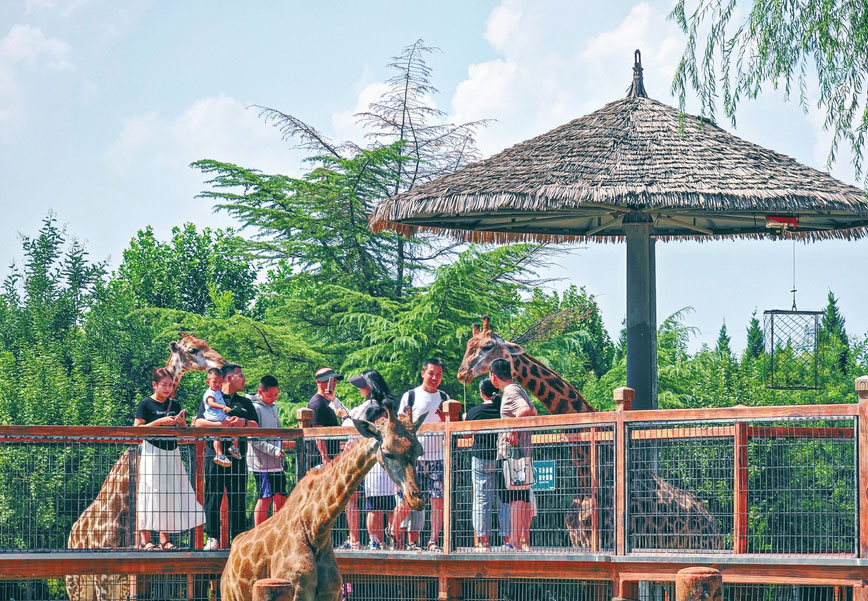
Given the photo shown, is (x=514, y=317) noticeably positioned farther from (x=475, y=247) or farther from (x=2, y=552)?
(x=2, y=552)

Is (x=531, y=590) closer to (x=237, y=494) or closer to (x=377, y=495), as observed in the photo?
(x=377, y=495)

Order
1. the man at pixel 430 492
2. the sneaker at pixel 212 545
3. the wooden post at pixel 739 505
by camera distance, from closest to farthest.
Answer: the wooden post at pixel 739 505 → the man at pixel 430 492 → the sneaker at pixel 212 545

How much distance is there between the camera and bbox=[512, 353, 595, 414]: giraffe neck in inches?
596

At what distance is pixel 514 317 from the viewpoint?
3578 cm

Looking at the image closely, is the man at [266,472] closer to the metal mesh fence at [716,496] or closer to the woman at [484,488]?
the woman at [484,488]

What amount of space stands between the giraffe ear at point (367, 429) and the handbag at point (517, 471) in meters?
1.74

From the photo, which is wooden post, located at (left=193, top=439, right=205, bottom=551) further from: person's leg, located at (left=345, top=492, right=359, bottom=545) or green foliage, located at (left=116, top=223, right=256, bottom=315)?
green foliage, located at (left=116, top=223, right=256, bottom=315)

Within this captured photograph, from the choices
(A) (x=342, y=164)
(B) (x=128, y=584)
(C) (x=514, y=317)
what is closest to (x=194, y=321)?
(A) (x=342, y=164)

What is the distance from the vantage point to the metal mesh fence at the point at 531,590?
1280cm

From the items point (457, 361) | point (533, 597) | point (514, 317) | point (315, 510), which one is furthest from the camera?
point (514, 317)

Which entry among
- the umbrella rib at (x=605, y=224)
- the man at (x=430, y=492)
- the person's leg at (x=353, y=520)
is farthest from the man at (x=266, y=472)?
the umbrella rib at (x=605, y=224)

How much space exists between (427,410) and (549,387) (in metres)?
1.97

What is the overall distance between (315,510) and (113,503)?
3599 millimetres

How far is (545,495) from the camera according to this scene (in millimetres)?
12492
